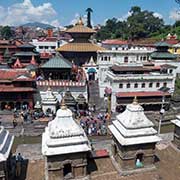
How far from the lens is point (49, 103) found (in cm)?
2739

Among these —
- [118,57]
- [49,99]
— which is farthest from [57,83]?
[118,57]

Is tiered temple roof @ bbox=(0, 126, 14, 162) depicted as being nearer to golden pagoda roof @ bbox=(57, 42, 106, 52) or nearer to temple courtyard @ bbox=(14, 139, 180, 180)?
temple courtyard @ bbox=(14, 139, 180, 180)

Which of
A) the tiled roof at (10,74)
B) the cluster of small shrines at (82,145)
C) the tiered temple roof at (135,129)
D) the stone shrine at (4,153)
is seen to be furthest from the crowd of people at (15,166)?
the tiled roof at (10,74)

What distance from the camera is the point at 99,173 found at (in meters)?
13.8

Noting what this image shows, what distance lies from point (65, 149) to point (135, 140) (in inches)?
151

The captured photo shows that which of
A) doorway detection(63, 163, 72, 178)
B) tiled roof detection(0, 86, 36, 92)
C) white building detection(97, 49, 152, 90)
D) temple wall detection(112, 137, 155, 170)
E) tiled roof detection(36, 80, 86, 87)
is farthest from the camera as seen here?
white building detection(97, 49, 152, 90)

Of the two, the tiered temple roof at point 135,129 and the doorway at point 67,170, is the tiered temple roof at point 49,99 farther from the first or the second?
the doorway at point 67,170

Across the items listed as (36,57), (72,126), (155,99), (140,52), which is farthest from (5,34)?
(72,126)

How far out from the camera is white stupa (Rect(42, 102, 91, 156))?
12641 mm

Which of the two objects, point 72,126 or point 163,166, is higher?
point 72,126

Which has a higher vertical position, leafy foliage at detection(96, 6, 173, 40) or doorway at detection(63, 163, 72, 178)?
leafy foliage at detection(96, 6, 173, 40)

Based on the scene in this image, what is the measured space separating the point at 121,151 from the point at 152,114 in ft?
54.9

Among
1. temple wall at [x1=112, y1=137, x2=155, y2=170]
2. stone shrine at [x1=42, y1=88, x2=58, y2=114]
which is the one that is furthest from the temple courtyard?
stone shrine at [x1=42, y1=88, x2=58, y2=114]

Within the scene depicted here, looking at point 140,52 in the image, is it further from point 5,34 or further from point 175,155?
point 5,34
